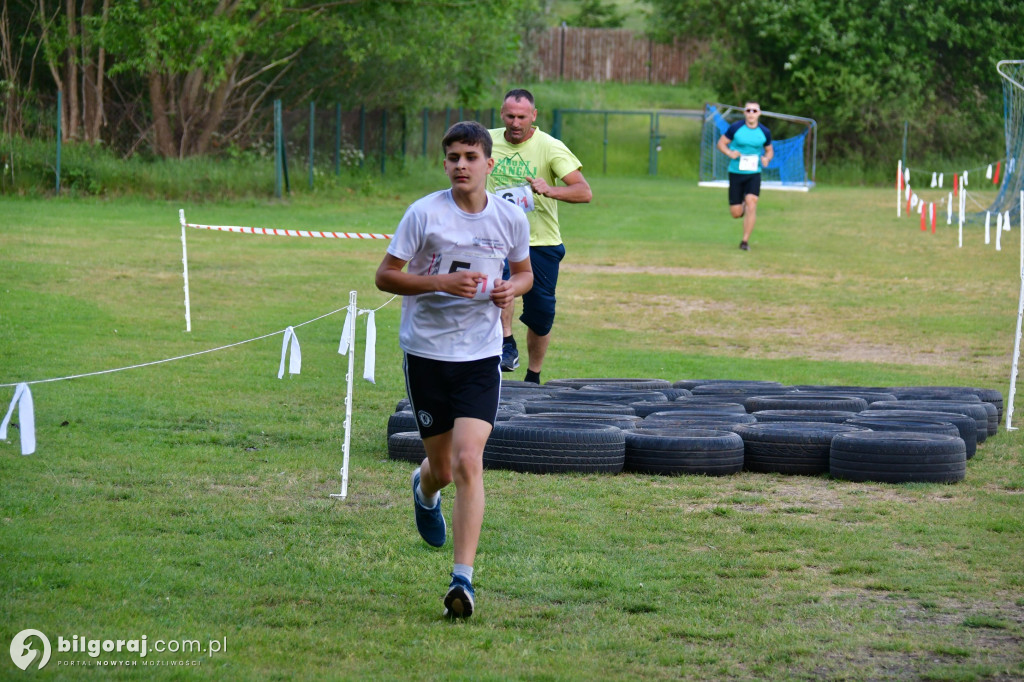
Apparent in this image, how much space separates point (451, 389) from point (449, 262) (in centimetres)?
53

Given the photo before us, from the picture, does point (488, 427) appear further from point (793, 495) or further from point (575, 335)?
point (575, 335)

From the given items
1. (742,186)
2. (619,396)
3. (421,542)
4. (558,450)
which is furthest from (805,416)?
(742,186)

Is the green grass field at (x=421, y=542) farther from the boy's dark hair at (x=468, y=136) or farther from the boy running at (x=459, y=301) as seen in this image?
the boy's dark hair at (x=468, y=136)

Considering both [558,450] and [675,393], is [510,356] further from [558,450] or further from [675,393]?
[558,450]

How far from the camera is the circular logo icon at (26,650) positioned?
4.21 metres

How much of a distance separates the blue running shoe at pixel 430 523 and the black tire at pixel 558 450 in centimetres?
174

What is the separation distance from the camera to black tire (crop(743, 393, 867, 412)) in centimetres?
893

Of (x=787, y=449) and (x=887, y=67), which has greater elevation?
(x=887, y=67)

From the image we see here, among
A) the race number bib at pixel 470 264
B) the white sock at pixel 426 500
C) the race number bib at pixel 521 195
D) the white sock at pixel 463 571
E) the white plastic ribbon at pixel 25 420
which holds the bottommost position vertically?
the white sock at pixel 463 571

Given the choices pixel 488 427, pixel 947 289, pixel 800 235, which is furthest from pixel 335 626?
pixel 800 235

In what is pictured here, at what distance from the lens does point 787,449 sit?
771 cm

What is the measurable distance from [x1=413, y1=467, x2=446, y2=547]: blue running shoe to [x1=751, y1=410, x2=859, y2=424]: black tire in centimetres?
332

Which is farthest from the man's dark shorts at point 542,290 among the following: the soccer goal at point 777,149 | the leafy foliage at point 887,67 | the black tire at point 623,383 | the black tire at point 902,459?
the leafy foliage at point 887,67

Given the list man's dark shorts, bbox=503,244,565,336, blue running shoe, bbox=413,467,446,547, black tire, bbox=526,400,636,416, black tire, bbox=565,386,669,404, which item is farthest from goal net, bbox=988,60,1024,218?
blue running shoe, bbox=413,467,446,547
